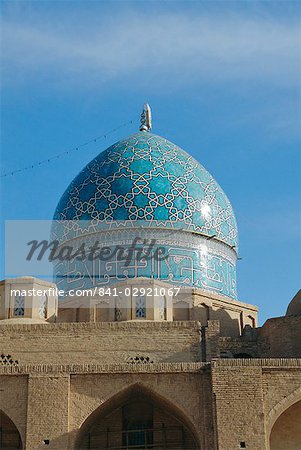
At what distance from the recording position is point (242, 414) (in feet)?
39.8

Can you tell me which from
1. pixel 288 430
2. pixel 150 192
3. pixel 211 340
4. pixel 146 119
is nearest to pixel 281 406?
pixel 288 430

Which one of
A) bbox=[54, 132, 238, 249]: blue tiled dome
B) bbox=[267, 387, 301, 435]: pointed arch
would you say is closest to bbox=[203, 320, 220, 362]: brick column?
bbox=[267, 387, 301, 435]: pointed arch

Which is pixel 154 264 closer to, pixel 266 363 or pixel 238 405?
pixel 266 363

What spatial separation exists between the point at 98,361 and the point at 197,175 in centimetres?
618

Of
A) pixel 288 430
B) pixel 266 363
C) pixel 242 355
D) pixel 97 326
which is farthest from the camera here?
pixel 242 355

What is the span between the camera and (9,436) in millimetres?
13180

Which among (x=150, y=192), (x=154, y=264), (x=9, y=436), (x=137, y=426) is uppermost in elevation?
(x=150, y=192)

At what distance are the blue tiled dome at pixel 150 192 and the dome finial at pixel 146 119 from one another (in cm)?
97

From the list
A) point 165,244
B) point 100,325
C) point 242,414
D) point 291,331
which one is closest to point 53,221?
point 165,244

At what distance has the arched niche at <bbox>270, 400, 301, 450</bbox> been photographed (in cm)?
1302

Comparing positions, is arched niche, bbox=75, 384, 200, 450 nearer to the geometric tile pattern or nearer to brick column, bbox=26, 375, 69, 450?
brick column, bbox=26, 375, 69, 450

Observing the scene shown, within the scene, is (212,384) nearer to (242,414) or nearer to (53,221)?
(242,414)

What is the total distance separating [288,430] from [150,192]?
672 cm

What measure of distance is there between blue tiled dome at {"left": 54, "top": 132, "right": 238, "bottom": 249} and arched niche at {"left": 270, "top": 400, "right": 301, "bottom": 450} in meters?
5.75
